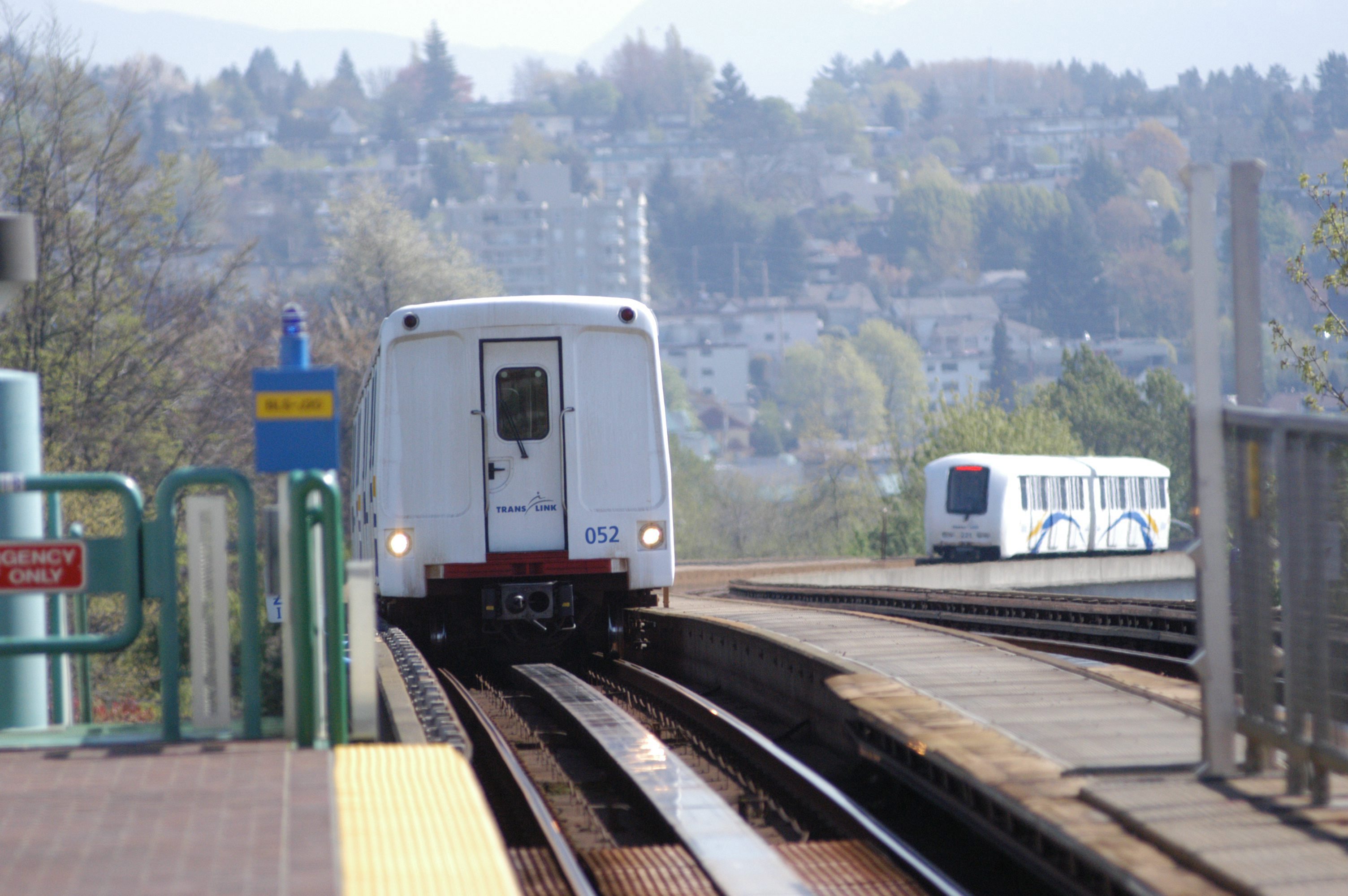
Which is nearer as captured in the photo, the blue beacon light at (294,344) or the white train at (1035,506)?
the blue beacon light at (294,344)

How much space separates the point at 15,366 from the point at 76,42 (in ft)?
22.8

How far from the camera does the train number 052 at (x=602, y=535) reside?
41.4 feet

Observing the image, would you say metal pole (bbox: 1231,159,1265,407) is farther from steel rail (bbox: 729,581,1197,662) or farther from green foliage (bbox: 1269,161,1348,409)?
green foliage (bbox: 1269,161,1348,409)

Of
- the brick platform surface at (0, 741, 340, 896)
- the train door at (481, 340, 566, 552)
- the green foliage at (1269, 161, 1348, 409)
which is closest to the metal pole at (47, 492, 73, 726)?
the brick platform surface at (0, 741, 340, 896)

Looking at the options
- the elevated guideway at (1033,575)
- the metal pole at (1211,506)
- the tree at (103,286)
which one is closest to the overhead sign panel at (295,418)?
the metal pole at (1211,506)

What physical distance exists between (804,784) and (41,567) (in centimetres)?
385

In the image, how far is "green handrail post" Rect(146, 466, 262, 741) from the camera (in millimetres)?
5723

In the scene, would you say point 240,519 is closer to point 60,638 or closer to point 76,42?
point 60,638

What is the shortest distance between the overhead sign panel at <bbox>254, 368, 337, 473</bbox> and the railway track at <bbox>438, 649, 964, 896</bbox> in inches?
76.2

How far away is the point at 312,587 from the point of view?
5.68 m

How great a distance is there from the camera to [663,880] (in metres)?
6.25

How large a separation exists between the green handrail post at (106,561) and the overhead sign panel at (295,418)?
65cm

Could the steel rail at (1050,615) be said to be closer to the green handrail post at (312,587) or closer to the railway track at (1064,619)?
the railway track at (1064,619)

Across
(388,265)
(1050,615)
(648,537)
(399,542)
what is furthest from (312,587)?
(388,265)
